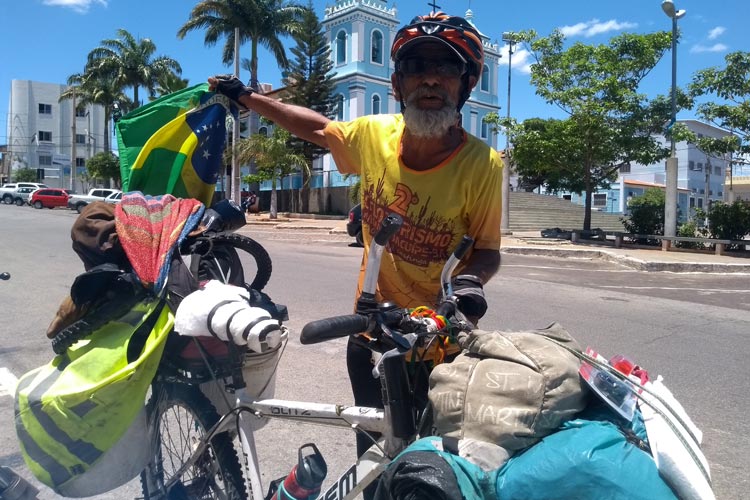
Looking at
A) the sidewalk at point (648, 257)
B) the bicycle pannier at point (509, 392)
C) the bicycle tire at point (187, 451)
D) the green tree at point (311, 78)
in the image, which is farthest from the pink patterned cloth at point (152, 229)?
the green tree at point (311, 78)

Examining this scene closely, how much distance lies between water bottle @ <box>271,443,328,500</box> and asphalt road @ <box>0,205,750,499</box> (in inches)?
50.7

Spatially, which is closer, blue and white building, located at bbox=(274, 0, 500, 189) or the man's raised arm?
the man's raised arm

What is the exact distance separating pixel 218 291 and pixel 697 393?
432 centimetres

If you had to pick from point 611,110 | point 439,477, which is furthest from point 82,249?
point 611,110

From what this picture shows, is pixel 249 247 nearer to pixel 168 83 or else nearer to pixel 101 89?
pixel 168 83

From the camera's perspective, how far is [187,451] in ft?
8.25

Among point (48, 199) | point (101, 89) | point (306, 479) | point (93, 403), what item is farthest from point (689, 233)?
point (101, 89)

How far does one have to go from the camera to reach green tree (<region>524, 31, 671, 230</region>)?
801 inches

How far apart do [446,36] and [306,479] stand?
154 centimetres

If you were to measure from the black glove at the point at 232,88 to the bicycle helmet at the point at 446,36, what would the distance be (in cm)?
75

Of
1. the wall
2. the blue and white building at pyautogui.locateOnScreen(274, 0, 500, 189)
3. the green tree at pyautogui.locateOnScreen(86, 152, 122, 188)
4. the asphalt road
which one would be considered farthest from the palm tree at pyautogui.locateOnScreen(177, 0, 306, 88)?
the asphalt road

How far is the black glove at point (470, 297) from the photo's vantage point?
1.75 m

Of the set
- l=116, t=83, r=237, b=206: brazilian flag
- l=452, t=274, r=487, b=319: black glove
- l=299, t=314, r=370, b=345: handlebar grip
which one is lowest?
l=299, t=314, r=370, b=345: handlebar grip

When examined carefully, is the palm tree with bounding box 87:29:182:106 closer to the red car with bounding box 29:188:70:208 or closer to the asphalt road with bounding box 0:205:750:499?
the red car with bounding box 29:188:70:208
